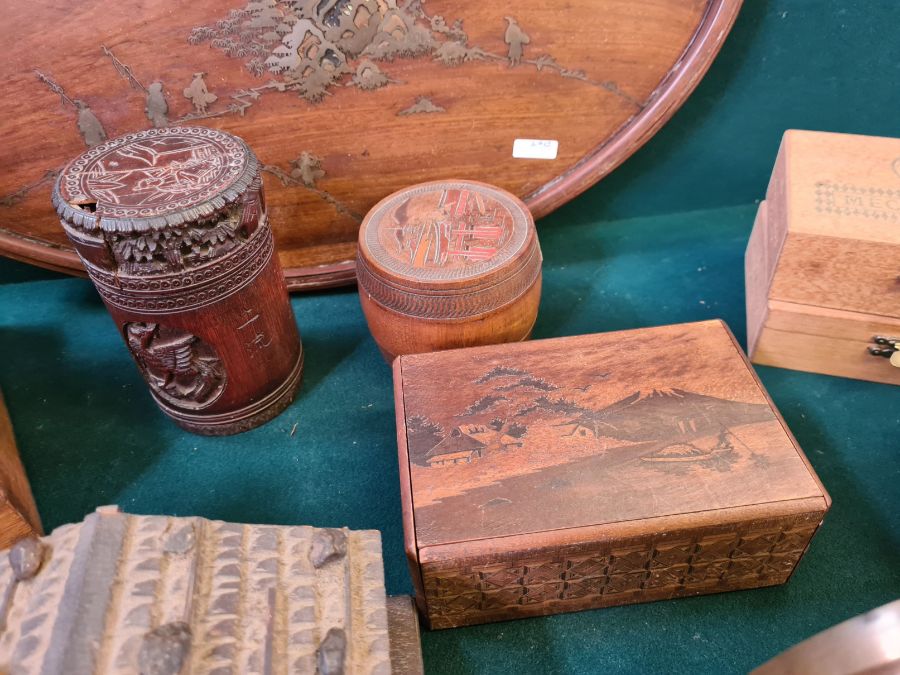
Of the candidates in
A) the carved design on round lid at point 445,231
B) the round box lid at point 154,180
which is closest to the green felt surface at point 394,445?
the carved design on round lid at point 445,231

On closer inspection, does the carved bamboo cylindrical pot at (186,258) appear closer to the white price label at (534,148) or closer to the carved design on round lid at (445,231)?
the carved design on round lid at (445,231)

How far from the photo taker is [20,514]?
4.79 feet

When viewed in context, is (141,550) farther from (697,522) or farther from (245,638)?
(697,522)

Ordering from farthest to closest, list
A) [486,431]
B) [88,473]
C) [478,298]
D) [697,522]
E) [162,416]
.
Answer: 1. [162,416]
2. [88,473]
3. [478,298]
4. [486,431]
5. [697,522]

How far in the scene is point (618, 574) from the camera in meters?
A: 1.37

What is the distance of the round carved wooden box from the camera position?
63.2 inches

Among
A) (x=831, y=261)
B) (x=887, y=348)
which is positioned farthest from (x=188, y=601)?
(x=887, y=348)

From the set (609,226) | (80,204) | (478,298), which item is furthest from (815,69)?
(80,204)

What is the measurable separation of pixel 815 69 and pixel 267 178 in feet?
5.82

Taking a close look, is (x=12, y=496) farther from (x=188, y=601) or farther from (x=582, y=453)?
(x=582, y=453)

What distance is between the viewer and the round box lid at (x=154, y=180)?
1375 millimetres

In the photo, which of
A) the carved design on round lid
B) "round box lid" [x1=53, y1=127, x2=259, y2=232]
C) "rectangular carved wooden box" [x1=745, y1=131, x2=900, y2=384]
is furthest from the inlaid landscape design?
"round box lid" [x1=53, y1=127, x2=259, y2=232]

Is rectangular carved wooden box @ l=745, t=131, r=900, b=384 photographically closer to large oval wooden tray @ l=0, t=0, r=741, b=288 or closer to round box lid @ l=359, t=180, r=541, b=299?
large oval wooden tray @ l=0, t=0, r=741, b=288

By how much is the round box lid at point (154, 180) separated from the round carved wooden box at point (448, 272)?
0.39 meters
